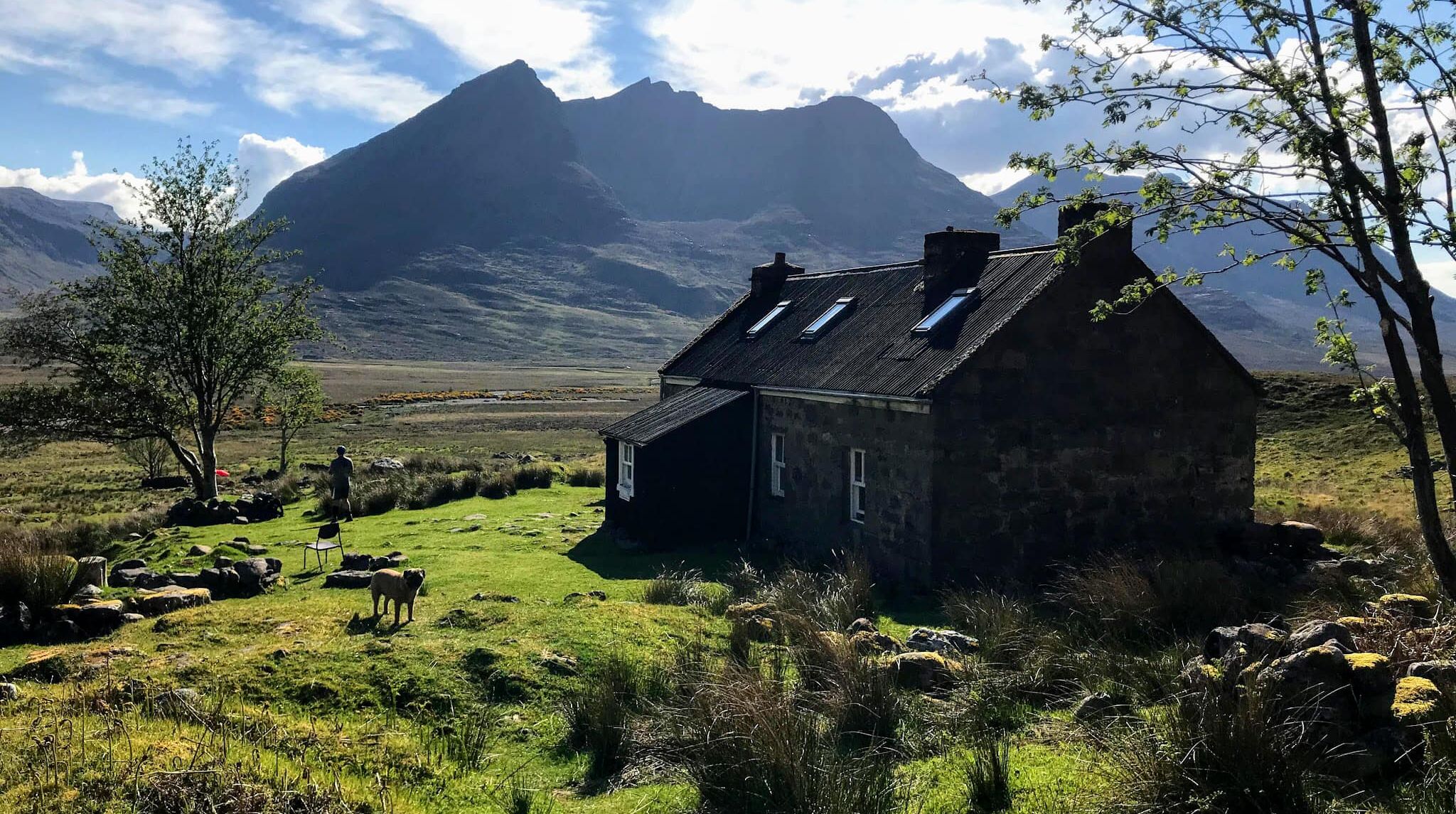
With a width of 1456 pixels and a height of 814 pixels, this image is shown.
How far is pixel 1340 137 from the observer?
7.57 metres

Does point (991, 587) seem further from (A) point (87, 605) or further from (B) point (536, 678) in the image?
(A) point (87, 605)

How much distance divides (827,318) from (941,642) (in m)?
13.2

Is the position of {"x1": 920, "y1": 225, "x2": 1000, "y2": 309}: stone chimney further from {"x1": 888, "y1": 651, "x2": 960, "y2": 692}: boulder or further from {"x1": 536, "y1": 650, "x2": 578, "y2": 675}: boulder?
{"x1": 536, "y1": 650, "x2": 578, "y2": 675}: boulder

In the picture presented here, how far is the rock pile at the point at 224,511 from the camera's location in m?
23.4

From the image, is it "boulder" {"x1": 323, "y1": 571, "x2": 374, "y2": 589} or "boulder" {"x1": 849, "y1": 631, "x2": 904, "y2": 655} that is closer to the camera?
"boulder" {"x1": 849, "y1": 631, "x2": 904, "y2": 655}

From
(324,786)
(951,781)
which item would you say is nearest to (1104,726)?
(951,781)

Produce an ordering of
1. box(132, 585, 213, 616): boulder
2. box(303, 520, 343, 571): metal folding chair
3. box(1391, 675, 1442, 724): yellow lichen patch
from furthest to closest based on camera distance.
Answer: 1. box(303, 520, 343, 571): metal folding chair
2. box(132, 585, 213, 616): boulder
3. box(1391, 675, 1442, 724): yellow lichen patch

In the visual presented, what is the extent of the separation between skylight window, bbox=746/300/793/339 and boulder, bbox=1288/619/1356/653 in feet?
62.5

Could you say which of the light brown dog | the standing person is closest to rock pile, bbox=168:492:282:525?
the standing person

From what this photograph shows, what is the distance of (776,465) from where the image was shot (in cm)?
2083

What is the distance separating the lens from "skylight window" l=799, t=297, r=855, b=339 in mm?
22391

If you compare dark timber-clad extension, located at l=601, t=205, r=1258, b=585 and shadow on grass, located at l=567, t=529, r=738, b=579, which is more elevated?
dark timber-clad extension, located at l=601, t=205, r=1258, b=585

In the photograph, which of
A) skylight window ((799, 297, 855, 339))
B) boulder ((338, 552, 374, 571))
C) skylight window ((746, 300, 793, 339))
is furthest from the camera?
skylight window ((746, 300, 793, 339))

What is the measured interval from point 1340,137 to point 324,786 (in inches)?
351
